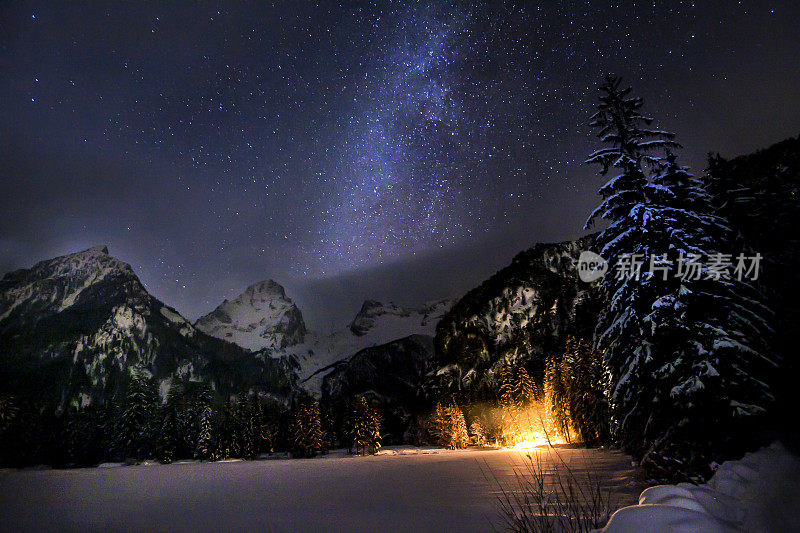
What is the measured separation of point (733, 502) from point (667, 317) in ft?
21.8

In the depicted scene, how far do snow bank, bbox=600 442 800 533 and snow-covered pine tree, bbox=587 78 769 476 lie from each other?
142cm

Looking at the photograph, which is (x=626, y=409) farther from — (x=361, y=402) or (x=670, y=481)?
(x=361, y=402)

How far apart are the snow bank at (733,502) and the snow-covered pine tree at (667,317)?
1419 millimetres

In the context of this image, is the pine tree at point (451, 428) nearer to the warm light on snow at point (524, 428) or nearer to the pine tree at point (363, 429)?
the warm light on snow at point (524, 428)

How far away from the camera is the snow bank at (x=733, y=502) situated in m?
4.20

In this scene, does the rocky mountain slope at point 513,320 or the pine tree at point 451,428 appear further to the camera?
the rocky mountain slope at point 513,320

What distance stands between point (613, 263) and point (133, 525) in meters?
18.5

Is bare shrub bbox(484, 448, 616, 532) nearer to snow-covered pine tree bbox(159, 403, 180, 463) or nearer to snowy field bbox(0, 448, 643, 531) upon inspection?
snowy field bbox(0, 448, 643, 531)

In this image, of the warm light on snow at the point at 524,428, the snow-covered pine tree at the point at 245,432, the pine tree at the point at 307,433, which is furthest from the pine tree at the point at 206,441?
the warm light on snow at the point at 524,428

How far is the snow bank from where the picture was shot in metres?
4.20

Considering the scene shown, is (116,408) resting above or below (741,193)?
below

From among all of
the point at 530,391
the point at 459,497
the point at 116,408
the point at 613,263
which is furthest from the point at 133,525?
the point at 116,408

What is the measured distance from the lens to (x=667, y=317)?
13.2 metres

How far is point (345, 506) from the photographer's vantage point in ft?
49.7
